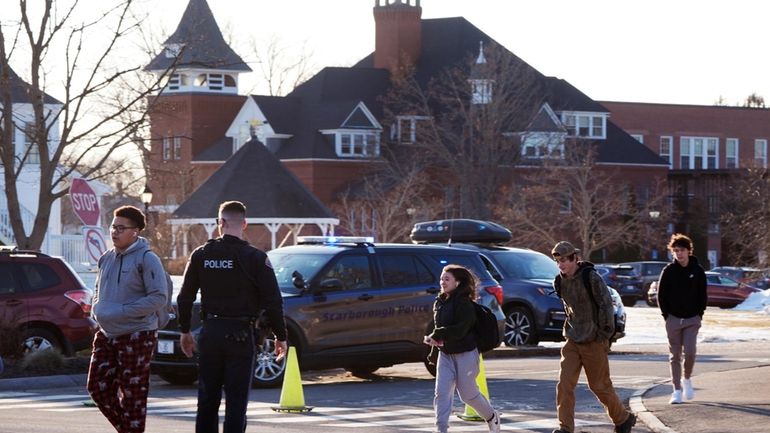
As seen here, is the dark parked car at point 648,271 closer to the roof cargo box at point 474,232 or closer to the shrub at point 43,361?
the roof cargo box at point 474,232

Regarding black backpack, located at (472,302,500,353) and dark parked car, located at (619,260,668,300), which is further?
dark parked car, located at (619,260,668,300)

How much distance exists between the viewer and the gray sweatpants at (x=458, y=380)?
11969mm

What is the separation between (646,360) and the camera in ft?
78.6

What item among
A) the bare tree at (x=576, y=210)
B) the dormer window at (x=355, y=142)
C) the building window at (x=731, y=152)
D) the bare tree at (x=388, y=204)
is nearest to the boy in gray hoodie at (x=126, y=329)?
the bare tree at (x=388, y=204)

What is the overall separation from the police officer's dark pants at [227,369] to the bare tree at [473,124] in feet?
198

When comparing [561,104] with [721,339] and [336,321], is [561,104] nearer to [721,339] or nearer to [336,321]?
[721,339]

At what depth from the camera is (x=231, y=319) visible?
10062 mm

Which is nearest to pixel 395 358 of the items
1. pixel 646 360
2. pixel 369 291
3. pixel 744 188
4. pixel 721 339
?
pixel 369 291

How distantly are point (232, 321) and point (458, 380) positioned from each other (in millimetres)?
2602

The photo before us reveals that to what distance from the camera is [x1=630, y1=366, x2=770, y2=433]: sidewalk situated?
1376cm

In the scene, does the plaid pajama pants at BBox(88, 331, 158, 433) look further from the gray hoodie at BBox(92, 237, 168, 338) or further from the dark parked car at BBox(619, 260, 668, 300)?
the dark parked car at BBox(619, 260, 668, 300)

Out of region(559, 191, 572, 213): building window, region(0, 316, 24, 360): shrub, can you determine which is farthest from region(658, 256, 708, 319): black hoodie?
region(559, 191, 572, 213): building window

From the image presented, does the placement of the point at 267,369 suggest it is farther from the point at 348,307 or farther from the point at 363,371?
the point at 363,371

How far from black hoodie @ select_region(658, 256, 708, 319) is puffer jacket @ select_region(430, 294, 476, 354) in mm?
3847
